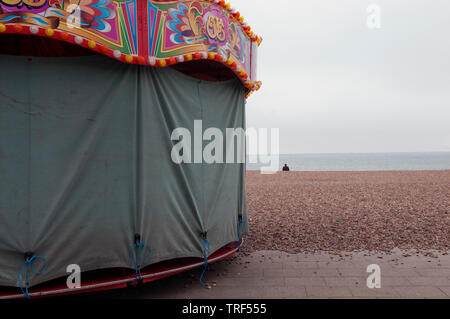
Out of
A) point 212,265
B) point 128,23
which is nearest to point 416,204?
point 212,265

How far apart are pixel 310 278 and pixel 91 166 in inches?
126

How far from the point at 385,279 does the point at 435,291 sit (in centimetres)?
59

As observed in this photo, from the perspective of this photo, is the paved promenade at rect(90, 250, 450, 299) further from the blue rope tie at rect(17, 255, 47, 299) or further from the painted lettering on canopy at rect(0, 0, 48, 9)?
the painted lettering on canopy at rect(0, 0, 48, 9)

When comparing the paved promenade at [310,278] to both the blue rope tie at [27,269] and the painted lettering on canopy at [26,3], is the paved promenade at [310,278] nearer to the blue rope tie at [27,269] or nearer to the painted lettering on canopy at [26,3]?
the blue rope tie at [27,269]

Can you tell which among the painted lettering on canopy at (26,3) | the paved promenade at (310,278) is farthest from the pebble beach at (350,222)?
the painted lettering on canopy at (26,3)

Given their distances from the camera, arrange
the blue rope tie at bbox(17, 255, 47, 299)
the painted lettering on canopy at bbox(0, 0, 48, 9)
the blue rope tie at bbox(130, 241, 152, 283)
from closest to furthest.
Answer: the painted lettering on canopy at bbox(0, 0, 48, 9)
the blue rope tie at bbox(17, 255, 47, 299)
the blue rope tie at bbox(130, 241, 152, 283)

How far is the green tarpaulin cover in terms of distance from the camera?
11.0ft

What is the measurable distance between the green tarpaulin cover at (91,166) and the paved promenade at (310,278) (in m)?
0.62

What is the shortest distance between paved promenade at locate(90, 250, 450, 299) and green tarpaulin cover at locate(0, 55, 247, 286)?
24.6 inches

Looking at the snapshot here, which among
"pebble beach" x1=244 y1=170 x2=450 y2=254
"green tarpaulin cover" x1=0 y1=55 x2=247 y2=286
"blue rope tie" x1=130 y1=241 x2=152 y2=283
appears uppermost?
"green tarpaulin cover" x1=0 y1=55 x2=247 y2=286

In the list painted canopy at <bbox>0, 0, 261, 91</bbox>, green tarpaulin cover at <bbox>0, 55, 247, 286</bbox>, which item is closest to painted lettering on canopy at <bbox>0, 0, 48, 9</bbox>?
painted canopy at <bbox>0, 0, 261, 91</bbox>

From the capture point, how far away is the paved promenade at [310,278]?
406cm

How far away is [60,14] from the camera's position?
3166mm
